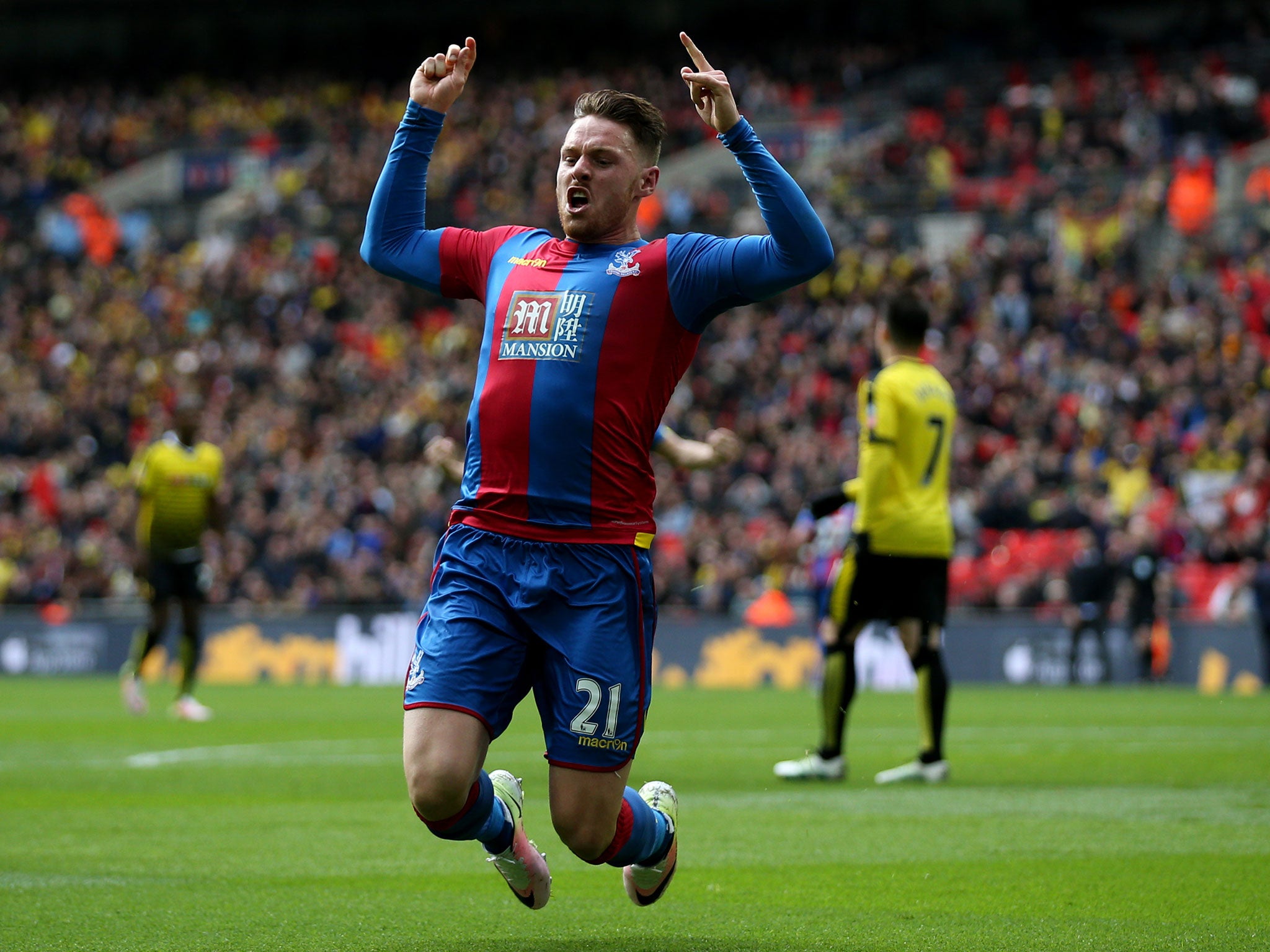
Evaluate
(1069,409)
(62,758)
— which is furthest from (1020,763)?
(1069,409)

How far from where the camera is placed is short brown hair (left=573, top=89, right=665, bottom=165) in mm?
5012

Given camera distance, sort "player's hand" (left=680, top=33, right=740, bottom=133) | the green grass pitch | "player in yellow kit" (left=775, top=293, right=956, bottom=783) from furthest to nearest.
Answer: "player in yellow kit" (left=775, top=293, right=956, bottom=783), the green grass pitch, "player's hand" (left=680, top=33, right=740, bottom=133)

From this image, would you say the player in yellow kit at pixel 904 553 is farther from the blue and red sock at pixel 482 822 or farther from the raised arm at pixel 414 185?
the blue and red sock at pixel 482 822

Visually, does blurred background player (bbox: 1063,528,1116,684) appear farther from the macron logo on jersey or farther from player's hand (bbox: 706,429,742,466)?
the macron logo on jersey

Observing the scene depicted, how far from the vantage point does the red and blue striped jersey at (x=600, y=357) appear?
4.80 m

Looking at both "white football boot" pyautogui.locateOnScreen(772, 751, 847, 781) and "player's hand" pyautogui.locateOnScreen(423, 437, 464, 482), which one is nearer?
"player's hand" pyautogui.locateOnScreen(423, 437, 464, 482)

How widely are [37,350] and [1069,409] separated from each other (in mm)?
19308

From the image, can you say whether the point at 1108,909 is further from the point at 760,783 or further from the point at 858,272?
the point at 858,272

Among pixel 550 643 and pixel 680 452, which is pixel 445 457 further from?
pixel 550 643

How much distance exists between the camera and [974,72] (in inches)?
1307

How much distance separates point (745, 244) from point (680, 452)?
218cm

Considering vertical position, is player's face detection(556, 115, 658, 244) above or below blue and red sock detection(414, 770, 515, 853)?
above

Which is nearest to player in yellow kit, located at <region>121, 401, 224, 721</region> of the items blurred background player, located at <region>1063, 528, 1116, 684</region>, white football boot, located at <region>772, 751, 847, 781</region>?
white football boot, located at <region>772, 751, 847, 781</region>

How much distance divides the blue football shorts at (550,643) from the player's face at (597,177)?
939 mm
